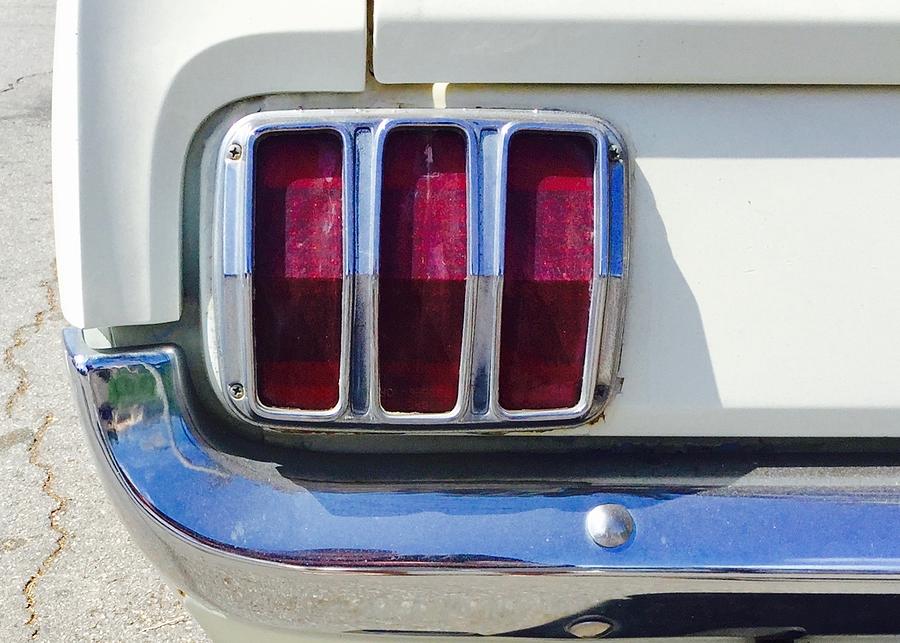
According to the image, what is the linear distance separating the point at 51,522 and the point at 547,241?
1.78 meters

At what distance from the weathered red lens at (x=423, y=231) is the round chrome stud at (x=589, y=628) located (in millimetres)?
397

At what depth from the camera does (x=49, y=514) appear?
7.84 feet

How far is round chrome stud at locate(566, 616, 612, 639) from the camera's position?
1197 mm

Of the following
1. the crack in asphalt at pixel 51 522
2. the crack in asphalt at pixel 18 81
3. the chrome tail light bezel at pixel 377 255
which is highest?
the crack in asphalt at pixel 18 81

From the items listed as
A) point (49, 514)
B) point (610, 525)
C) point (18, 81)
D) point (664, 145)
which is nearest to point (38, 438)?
point (49, 514)

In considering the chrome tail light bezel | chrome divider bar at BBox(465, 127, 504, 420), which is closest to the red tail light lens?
the chrome tail light bezel

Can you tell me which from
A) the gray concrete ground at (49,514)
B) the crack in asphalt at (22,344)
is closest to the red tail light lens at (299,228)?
the gray concrete ground at (49,514)

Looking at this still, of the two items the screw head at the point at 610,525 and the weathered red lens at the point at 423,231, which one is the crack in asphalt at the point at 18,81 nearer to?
the weathered red lens at the point at 423,231

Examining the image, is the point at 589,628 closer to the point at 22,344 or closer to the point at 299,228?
the point at 299,228

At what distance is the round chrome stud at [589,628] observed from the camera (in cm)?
120

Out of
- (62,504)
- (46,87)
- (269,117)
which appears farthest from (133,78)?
(46,87)

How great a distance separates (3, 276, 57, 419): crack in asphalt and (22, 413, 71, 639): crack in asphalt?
0.16m

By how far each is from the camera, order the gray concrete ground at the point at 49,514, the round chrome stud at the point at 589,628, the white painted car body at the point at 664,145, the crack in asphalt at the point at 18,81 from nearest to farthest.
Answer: the white painted car body at the point at 664,145 < the round chrome stud at the point at 589,628 < the gray concrete ground at the point at 49,514 < the crack in asphalt at the point at 18,81

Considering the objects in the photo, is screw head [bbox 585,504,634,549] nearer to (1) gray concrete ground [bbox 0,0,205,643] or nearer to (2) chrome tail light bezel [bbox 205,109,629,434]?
(2) chrome tail light bezel [bbox 205,109,629,434]
